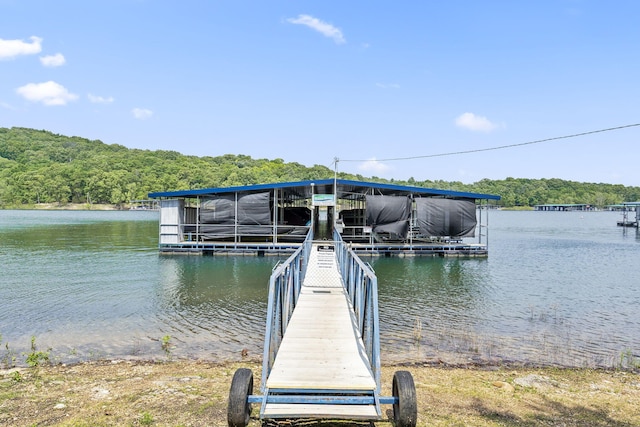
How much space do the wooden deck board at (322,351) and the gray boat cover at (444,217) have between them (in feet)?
60.7

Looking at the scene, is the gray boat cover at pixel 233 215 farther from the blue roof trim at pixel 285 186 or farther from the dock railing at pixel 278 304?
the dock railing at pixel 278 304

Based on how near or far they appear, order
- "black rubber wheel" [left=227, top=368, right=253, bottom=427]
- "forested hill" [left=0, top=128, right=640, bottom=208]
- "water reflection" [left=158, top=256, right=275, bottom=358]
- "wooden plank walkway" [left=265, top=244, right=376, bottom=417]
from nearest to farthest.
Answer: "black rubber wheel" [left=227, top=368, right=253, bottom=427] < "wooden plank walkway" [left=265, top=244, right=376, bottom=417] < "water reflection" [left=158, top=256, right=275, bottom=358] < "forested hill" [left=0, top=128, right=640, bottom=208]

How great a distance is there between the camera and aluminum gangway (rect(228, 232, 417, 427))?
14.7ft

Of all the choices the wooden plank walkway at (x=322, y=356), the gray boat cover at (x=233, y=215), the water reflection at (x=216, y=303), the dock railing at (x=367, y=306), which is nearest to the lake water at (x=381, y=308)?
the water reflection at (x=216, y=303)

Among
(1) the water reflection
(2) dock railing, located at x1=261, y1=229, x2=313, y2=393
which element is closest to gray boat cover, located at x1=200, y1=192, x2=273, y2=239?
(1) the water reflection

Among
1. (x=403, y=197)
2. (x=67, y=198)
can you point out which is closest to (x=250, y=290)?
(x=403, y=197)

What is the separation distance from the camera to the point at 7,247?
30094mm

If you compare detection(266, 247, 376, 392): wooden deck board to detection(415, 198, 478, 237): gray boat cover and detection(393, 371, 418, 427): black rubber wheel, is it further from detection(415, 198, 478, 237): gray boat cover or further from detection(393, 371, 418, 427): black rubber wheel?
detection(415, 198, 478, 237): gray boat cover

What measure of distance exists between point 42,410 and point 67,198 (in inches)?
5219

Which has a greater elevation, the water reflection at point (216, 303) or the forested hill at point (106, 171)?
the forested hill at point (106, 171)

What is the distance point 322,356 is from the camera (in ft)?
18.6

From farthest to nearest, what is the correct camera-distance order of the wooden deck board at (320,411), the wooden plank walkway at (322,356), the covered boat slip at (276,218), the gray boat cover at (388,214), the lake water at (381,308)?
the gray boat cover at (388,214) → the covered boat slip at (276,218) → the lake water at (381,308) → the wooden plank walkway at (322,356) → the wooden deck board at (320,411)

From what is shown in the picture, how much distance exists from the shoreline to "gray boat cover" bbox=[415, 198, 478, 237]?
60.7 feet

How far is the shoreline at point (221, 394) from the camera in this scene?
559 centimetres
